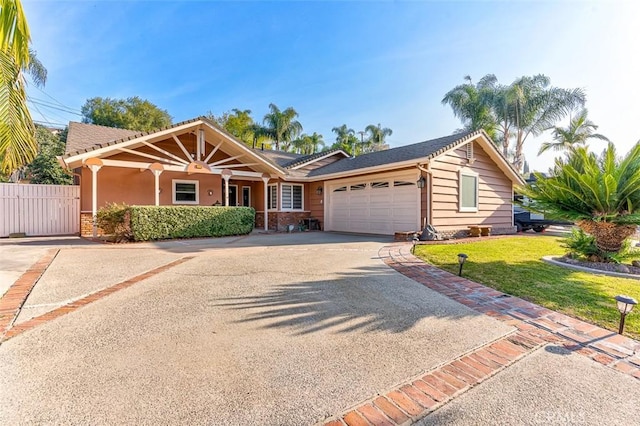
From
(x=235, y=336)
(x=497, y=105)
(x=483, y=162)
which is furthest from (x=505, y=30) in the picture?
(x=497, y=105)

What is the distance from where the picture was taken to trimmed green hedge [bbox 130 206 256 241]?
979cm

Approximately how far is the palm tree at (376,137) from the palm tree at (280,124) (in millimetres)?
9138

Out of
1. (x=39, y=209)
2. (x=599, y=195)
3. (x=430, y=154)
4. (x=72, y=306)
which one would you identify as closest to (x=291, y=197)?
(x=430, y=154)

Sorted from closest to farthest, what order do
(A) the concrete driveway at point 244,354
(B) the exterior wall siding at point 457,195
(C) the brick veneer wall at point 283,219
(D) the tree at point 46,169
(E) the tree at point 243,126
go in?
(A) the concrete driveway at point 244,354, (B) the exterior wall siding at point 457,195, (C) the brick veneer wall at point 283,219, (D) the tree at point 46,169, (E) the tree at point 243,126

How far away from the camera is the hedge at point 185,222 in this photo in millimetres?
9742

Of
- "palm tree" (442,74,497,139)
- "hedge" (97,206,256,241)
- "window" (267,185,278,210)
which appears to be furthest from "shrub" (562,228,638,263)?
"palm tree" (442,74,497,139)

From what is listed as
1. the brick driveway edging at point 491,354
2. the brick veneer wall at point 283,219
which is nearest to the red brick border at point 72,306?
the brick driveway edging at point 491,354

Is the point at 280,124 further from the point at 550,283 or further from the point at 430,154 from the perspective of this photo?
the point at 550,283

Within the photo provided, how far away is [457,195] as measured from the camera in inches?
496

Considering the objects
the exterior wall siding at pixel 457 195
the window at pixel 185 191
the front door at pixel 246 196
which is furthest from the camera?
the front door at pixel 246 196

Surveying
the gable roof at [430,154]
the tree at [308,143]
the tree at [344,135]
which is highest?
the tree at [344,135]

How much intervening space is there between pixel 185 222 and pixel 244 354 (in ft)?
29.1

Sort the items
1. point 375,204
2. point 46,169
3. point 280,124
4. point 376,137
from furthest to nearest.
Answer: point 376,137
point 280,124
point 46,169
point 375,204

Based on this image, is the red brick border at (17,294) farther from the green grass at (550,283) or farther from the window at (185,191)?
the window at (185,191)
